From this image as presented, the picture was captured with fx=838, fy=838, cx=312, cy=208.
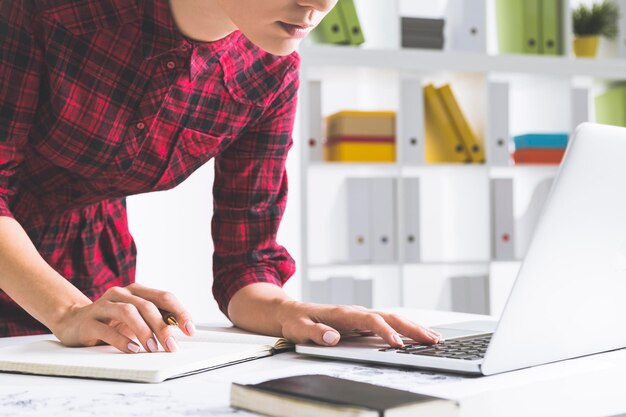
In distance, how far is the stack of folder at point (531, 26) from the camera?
355 centimetres

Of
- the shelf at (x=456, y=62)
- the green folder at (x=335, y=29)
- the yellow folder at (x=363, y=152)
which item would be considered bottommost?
the yellow folder at (x=363, y=152)

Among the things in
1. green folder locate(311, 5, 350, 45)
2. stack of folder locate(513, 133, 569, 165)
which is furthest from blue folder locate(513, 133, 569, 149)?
green folder locate(311, 5, 350, 45)

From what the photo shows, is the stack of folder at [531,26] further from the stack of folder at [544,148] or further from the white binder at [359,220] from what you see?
the white binder at [359,220]

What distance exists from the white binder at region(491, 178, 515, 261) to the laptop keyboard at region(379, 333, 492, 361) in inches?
102

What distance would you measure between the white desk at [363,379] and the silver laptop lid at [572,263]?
0.09 feet

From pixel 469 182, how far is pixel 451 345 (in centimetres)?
266

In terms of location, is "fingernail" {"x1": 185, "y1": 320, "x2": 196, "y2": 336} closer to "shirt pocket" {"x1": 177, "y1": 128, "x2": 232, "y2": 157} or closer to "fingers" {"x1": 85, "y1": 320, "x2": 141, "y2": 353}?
"fingers" {"x1": 85, "y1": 320, "x2": 141, "y2": 353}

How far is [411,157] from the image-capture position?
340 cm

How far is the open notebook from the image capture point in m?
0.80

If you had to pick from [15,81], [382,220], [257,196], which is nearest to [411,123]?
[382,220]

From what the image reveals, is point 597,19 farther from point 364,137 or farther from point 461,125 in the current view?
point 364,137

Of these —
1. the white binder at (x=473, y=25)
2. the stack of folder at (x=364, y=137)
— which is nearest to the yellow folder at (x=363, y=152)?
the stack of folder at (x=364, y=137)

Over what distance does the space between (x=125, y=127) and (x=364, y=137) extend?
2.19 meters

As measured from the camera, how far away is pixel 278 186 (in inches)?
54.6
